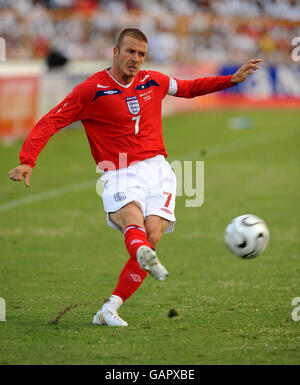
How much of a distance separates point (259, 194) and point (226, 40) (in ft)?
61.6

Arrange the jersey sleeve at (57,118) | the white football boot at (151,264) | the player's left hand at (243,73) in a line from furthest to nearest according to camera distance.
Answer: the player's left hand at (243,73), the jersey sleeve at (57,118), the white football boot at (151,264)

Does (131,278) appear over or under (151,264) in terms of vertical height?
over

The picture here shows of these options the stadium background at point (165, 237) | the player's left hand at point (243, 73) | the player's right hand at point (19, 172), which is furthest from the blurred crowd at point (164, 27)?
the player's right hand at point (19, 172)

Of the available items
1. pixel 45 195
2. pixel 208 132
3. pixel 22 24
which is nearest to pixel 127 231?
pixel 45 195

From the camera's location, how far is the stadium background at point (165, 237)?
5.09m

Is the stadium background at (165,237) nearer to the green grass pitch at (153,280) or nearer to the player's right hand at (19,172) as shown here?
the green grass pitch at (153,280)

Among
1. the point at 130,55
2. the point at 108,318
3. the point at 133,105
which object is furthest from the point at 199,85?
the point at 108,318

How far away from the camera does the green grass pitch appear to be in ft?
16.0

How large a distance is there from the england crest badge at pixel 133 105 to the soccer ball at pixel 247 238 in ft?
3.64

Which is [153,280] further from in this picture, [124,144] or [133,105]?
[133,105]

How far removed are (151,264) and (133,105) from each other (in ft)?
4.51

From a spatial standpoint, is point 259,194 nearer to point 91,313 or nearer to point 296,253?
point 296,253

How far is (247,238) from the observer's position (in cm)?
548

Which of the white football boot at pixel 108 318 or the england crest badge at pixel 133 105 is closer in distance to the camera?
the white football boot at pixel 108 318
